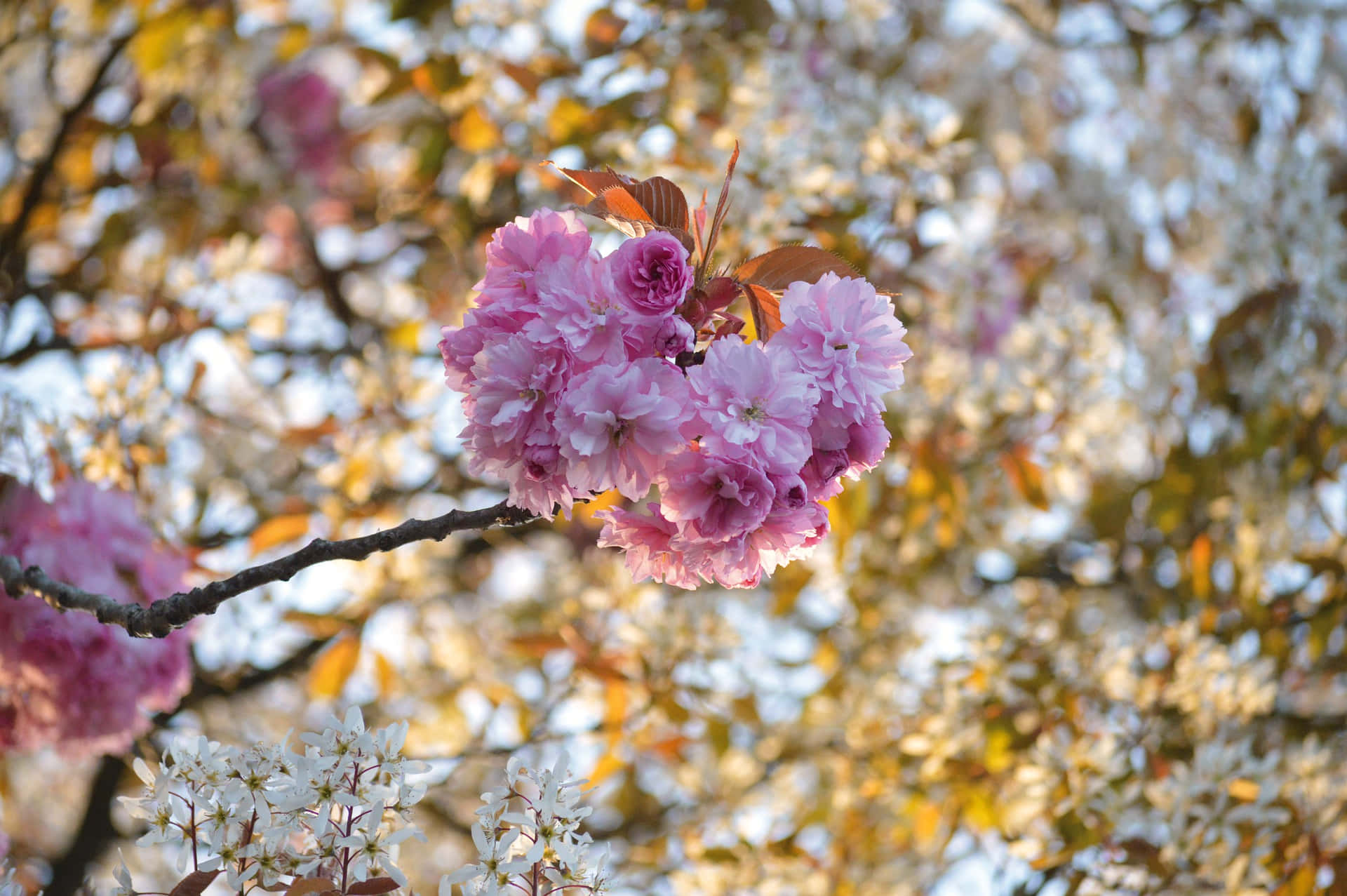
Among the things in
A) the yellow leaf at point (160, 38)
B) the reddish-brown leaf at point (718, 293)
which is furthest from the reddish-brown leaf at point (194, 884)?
the yellow leaf at point (160, 38)

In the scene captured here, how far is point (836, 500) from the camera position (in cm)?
178

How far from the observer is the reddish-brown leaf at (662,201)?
2.81 feet

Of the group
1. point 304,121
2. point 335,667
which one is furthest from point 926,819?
point 304,121

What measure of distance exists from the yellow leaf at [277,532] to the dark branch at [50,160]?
34.8 inches

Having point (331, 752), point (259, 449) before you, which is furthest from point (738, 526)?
point (259, 449)

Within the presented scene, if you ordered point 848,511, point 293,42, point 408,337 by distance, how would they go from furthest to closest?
point 293,42
point 408,337
point 848,511

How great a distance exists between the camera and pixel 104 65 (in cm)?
243

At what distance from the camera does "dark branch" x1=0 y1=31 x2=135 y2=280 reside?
226cm

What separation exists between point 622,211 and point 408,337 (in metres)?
1.47

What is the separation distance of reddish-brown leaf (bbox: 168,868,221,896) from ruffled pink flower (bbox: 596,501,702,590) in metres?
0.40

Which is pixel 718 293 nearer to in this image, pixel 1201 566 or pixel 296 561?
pixel 296 561

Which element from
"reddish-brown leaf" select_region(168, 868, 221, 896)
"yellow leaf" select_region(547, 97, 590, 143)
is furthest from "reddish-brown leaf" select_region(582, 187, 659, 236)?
"yellow leaf" select_region(547, 97, 590, 143)

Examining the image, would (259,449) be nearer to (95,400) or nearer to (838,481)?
(95,400)

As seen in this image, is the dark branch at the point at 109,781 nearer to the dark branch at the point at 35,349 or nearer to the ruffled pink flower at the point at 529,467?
the dark branch at the point at 35,349
